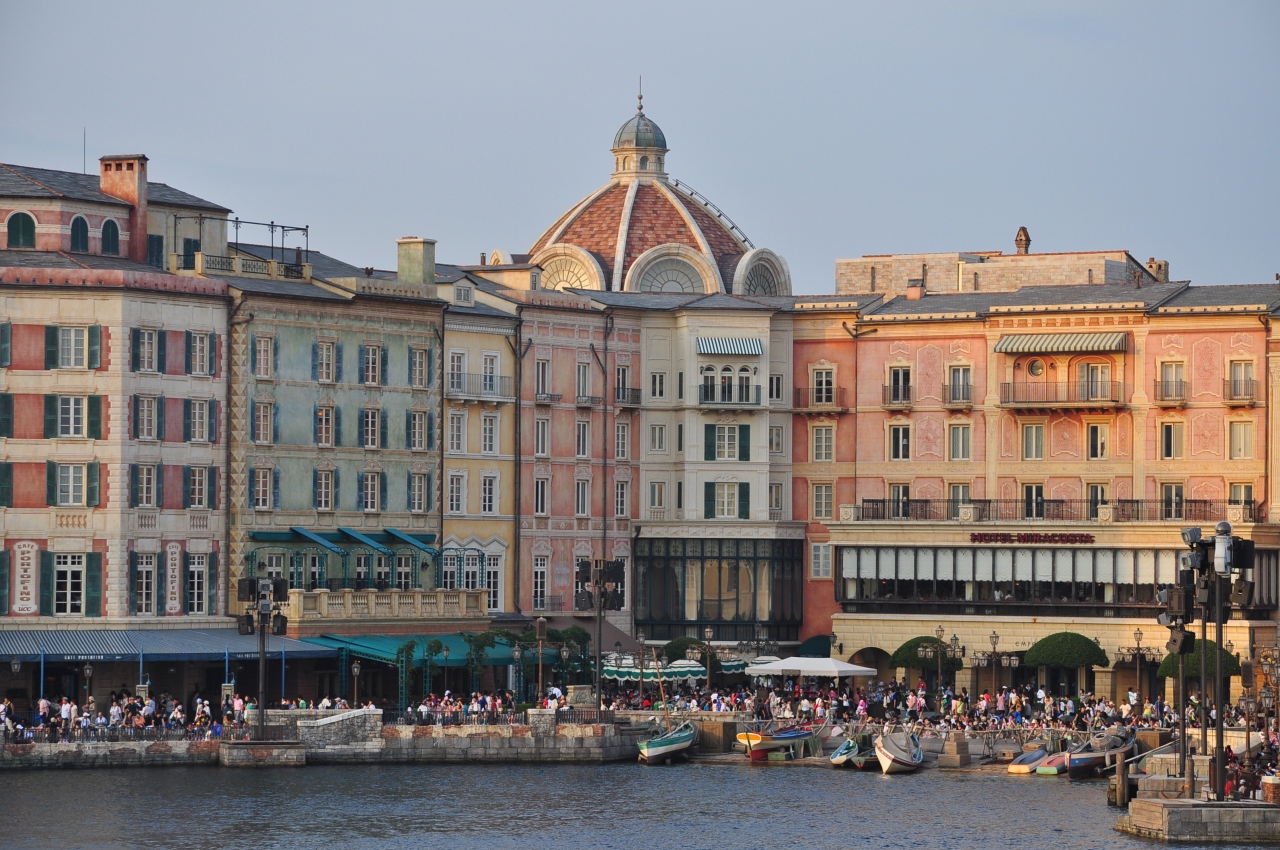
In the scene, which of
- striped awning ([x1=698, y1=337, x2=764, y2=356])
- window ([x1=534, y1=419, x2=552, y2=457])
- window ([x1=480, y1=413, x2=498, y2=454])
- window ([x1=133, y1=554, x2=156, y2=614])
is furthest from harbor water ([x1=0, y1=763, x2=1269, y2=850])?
striped awning ([x1=698, y1=337, x2=764, y2=356])

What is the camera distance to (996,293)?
126 m

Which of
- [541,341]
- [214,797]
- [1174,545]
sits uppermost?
[541,341]

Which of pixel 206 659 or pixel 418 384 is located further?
pixel 418 384

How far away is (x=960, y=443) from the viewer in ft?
401

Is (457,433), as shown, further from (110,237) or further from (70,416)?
(70,416)

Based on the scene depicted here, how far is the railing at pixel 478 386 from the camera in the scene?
4579 inches

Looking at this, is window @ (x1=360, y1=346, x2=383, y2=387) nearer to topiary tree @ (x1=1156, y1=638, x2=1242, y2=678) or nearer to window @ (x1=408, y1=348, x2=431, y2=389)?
window @ (x1=408, y1=348, x2=431, y2=389)

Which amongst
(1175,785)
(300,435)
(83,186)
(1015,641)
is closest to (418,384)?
(300,435)

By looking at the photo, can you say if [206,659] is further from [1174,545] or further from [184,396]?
[1174,545]

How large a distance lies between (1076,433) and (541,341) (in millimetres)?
21850

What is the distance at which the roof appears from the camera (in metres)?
107

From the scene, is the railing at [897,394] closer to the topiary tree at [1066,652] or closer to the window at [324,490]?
the topiary tree at [1066,652]

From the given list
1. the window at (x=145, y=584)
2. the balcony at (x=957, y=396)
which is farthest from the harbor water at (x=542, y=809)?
the balcony at (x=957, y=396)

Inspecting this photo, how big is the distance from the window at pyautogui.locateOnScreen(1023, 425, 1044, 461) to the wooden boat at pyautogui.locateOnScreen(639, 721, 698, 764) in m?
25.1
